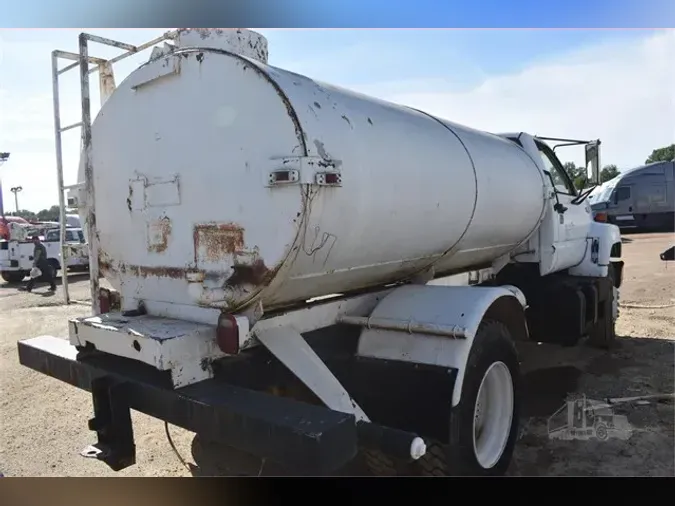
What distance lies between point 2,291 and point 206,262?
14.6m

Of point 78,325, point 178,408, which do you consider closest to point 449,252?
point 178,408

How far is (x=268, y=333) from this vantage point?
10.0 feet

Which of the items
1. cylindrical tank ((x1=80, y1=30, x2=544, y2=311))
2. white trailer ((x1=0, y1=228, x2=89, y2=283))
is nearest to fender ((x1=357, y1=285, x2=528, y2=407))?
cylindrical tank ((x1=80, y1=30, x2=544, y2=311))

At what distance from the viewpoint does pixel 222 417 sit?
262 centimetres

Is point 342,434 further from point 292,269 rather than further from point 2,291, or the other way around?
point 2,291

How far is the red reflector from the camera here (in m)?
2.82

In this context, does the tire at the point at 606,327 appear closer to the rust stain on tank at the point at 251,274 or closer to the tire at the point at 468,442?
the tire at the point at 468,442

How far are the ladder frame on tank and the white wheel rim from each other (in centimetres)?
268

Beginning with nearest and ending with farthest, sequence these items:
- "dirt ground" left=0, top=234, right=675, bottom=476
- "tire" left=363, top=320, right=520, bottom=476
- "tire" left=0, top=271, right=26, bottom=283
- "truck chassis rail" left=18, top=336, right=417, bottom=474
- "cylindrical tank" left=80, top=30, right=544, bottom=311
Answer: "truck chassis rail" left=18, top=336, right=417, bottom=474
"cylindrical tank" left=80, top=30, right=544, bottom=311
"tire" left=363, top=320, right=520, bottom=476
"dirt ground" left=0, top=234, right=675, bottom=476
"tire" left=0, top=271, right=26, bottom=283

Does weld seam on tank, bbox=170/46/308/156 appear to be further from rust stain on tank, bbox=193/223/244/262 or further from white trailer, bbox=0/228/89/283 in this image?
white trailer, bbox=0/228/89/283

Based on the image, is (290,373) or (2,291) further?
(2,291)

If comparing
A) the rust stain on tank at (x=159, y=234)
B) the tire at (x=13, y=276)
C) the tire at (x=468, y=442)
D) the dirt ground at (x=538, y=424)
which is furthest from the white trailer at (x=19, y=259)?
the tire at (x=468, y=442)
